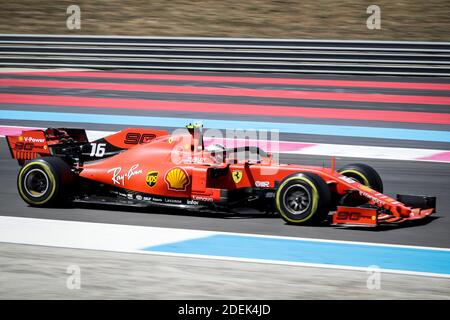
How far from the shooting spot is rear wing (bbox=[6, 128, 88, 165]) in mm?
10758

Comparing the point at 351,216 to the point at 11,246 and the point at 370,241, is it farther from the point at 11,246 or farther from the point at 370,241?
the point at 11,246

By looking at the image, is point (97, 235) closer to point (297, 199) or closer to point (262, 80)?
point (297, 199)

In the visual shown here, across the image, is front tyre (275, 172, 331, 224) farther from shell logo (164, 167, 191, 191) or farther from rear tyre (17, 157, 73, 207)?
rear tyre (17, 157, 73, 207)

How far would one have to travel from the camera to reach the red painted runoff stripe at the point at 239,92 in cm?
1912

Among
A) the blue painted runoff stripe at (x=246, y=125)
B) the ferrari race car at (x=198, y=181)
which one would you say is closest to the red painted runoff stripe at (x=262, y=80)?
the blue painted runoff stripe at (x=246, y=125)

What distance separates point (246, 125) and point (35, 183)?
7036mm

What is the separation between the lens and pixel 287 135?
15719 mm

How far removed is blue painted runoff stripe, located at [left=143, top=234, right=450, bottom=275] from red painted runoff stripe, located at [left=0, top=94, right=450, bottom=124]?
9049 mm

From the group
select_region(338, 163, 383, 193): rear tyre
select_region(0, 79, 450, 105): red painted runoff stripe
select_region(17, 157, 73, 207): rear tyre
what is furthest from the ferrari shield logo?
select_region(0, 79, 450, 105): red painted runoff stripe

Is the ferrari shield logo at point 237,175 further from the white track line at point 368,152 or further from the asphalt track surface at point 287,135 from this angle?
the white track line at point 368,152

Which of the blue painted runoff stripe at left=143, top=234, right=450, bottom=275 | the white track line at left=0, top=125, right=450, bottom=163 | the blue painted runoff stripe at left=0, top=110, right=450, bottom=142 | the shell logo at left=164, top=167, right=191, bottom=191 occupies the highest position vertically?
the blue painted runoff stripe at left=0, top=110, right=450, bottom=142

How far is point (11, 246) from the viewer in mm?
8469

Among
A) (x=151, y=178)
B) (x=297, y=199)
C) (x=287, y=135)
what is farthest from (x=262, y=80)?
(x=297, y=199)

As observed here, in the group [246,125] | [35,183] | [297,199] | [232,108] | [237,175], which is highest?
[232,108]
